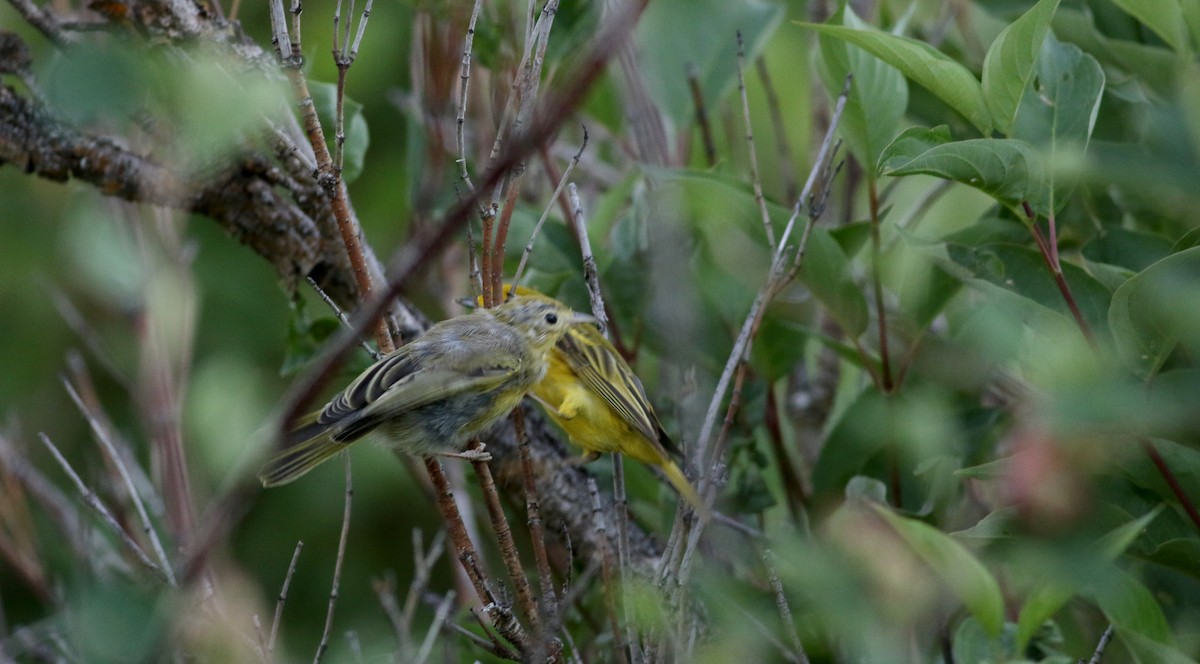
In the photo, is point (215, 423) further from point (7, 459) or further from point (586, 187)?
point (586, 187)

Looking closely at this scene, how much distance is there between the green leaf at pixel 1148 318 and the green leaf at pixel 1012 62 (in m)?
0.37

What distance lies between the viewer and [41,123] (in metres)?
2.41

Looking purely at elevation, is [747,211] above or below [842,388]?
above

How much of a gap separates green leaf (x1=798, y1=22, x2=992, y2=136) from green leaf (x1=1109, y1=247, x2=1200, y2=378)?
1.38ft

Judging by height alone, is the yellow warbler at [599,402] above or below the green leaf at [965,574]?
below

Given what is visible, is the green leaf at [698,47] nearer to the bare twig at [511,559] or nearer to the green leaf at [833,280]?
the green leaf at [833,280]

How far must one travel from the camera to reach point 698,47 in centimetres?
308

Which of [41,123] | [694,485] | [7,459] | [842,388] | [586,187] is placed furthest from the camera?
[586,187]

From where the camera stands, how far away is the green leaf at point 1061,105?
1995 mm

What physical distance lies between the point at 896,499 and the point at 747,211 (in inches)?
29.2

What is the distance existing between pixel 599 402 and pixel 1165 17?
1606mm

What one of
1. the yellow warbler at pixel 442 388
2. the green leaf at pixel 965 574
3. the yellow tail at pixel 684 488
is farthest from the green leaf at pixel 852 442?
the green leaf at pixel 965 574

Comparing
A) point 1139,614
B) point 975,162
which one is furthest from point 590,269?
point 1139,614

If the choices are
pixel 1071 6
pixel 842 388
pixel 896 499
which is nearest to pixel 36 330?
pixel 842 388
